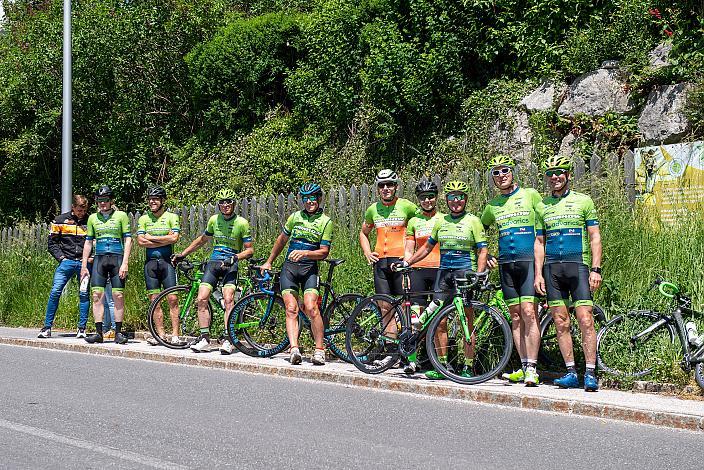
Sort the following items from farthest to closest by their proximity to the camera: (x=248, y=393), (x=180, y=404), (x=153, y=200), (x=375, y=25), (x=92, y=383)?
(x=375, y=25) → (x=153, y=200) → (x=92, y=383) → (x=248, y=393) → (x=180, y=404)

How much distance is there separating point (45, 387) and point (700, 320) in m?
6.98

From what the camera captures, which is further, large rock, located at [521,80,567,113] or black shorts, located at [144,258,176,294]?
large rock, located at [521,80,567,113]

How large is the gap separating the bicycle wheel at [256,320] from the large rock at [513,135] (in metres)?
6.26

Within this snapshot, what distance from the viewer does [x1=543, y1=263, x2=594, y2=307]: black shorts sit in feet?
31.3

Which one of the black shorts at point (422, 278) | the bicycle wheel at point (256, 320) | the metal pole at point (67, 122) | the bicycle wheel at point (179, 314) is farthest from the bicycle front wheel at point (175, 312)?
the metal pole at point (67, 122)

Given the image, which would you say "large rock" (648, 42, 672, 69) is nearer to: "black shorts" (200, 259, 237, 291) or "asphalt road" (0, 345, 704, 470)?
"black shorts" (200, 259, 237, 291)

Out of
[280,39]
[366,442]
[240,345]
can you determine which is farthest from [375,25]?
[366,442]

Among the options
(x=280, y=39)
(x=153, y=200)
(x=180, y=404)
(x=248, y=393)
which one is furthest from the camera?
(x=280, y=39)

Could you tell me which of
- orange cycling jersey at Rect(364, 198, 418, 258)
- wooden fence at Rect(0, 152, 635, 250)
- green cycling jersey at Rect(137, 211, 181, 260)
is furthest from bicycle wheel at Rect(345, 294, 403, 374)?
green cycling jersey at Rect(137, 211, 181, 260)

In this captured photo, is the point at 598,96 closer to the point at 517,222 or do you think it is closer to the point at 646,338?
the point at 517,222

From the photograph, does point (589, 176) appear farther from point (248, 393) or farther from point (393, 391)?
point (248, 393)

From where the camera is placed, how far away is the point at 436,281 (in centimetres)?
1068

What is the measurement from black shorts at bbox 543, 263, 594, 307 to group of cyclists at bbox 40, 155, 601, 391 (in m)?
0.01

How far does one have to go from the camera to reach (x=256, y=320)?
1260 cm
